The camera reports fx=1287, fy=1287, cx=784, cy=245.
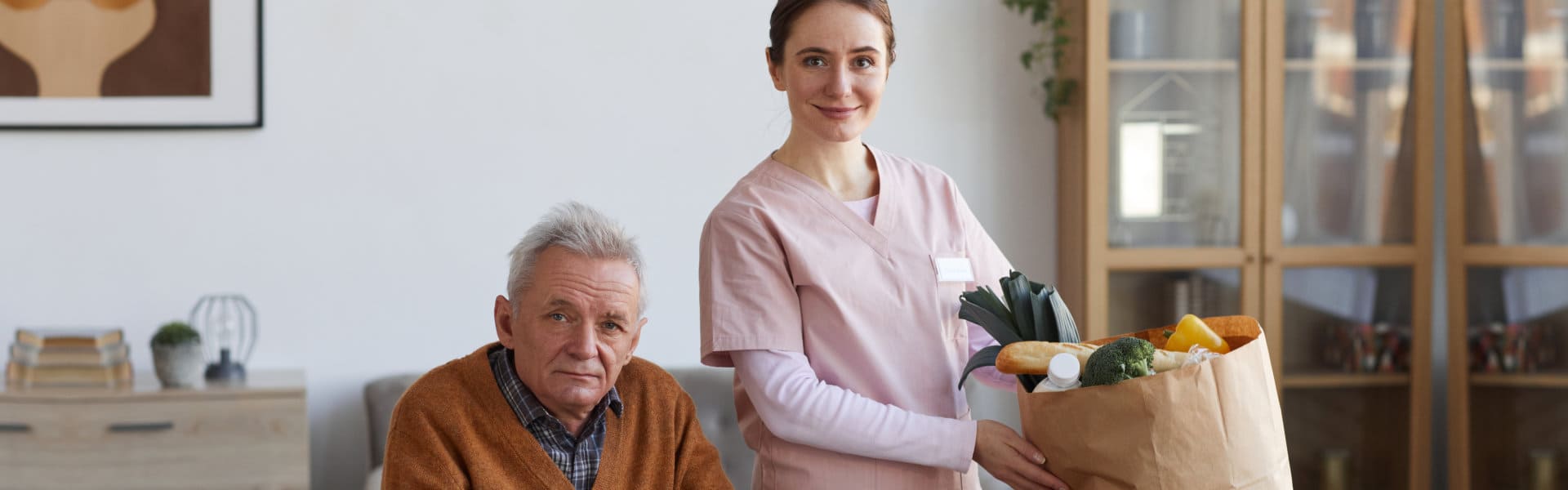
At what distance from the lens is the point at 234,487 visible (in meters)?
3.04

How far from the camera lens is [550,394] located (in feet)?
5.08

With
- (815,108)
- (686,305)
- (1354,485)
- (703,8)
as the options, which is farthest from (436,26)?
(1354,485)

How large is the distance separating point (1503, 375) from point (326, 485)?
3.11m

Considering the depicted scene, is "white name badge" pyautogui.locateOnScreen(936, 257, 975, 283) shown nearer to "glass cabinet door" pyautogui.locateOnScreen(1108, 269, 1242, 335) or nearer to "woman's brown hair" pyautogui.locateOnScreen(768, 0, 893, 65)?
"woman's brown hair" pyautogui.locateOnScreen(768, 0, 893, 65)

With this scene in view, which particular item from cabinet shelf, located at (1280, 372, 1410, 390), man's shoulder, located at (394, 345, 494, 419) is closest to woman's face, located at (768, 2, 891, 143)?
man's shoulder, located at (394, 345, 494, 419)

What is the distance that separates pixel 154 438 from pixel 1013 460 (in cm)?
236

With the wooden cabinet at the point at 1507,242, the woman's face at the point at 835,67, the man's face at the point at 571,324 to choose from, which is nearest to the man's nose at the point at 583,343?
the man's face at the point at 571,324

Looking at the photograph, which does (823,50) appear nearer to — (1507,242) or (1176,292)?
(1176,292)

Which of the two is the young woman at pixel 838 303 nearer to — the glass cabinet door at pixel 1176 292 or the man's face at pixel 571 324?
the man's face at pixel 571 324

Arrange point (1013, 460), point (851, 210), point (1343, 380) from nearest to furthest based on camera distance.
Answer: point (1013, 460), point (851, 210), point (1343, 380)

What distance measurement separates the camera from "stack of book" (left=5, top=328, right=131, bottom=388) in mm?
3041

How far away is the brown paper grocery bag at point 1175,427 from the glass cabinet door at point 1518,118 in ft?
7.67

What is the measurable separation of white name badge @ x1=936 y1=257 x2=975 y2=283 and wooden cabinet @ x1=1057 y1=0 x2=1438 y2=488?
1.88m

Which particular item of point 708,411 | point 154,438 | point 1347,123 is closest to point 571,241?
point 708,411
